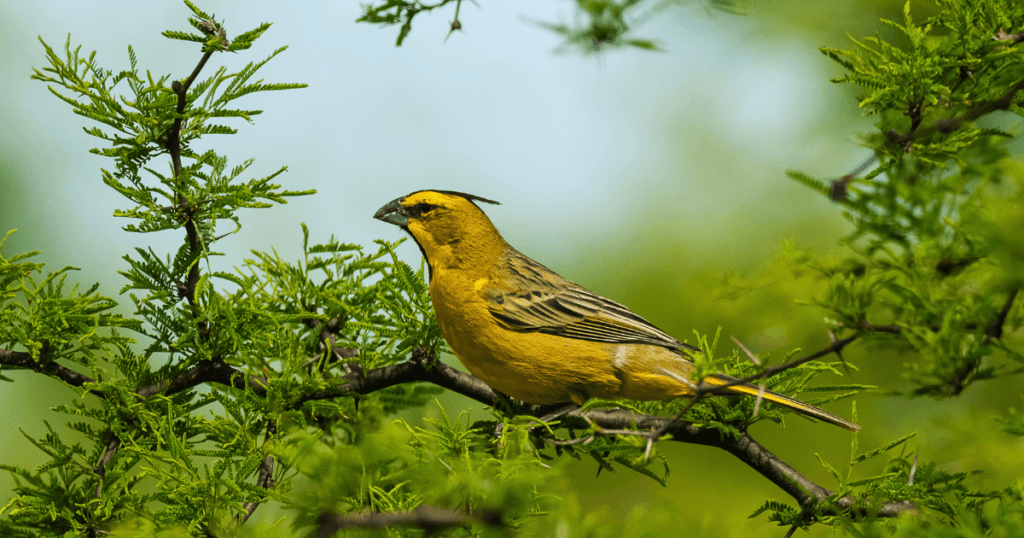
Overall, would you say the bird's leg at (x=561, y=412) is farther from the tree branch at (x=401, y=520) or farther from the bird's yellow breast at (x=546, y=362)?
the tree branch at (x=401, y=520)

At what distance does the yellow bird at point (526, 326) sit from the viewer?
3529mm

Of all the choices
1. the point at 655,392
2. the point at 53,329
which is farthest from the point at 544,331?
the point at 53,329

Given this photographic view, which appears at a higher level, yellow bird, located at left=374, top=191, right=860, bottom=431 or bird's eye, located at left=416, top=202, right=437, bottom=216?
bird's eye, located at left=416, top=202, right=437, bottom=216

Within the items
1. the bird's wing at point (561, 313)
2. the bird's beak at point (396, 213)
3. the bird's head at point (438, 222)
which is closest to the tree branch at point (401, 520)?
the bird's wing at point (561, 313)

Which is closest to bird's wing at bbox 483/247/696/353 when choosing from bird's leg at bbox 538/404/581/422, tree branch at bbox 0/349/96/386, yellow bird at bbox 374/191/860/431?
yellow bird at bbox 374/191/860/431

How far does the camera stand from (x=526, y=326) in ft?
12.4

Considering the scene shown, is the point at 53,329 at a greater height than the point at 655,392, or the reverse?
the point at 53,329

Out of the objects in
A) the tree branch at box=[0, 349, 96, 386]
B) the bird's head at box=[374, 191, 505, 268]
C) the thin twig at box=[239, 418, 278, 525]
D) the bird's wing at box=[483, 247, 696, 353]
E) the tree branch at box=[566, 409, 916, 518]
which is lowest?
the tree branch at box=[566, 409, 916, 518]

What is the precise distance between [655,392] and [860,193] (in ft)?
5.04

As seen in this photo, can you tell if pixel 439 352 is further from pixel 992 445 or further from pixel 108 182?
pixel 992 445

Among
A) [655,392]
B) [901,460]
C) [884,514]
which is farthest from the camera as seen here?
[655,392]

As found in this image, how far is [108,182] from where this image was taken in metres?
2.84

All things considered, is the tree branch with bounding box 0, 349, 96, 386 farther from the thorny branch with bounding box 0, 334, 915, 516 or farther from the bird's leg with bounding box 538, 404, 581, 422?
the bird's leg with bounding box 538, 404, 581, 422

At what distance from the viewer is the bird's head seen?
163 inches
